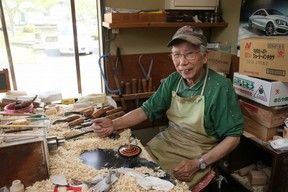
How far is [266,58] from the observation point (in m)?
1.63

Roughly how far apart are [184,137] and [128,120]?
37cm

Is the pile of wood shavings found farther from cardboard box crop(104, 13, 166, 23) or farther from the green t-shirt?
cardboard box crop(104, 13, 166, 23)

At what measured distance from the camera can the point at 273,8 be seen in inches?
77.0

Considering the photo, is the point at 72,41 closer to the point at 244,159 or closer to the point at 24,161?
the point at 24,161

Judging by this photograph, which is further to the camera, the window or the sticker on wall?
the window

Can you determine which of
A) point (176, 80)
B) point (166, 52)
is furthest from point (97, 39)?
point (176, 80)

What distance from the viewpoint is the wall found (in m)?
2.40

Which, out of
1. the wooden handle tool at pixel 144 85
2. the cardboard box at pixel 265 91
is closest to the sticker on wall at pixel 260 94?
the cardboard box at pixel 265 91

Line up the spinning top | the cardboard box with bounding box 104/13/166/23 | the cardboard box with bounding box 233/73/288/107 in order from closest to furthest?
the spinning top < the cardboard box with bounding box 233/73/288/107 < the cardboard box with bounding box 104/13/166/23

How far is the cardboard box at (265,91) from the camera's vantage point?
1.59m

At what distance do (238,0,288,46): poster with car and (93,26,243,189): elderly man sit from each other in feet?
3.04

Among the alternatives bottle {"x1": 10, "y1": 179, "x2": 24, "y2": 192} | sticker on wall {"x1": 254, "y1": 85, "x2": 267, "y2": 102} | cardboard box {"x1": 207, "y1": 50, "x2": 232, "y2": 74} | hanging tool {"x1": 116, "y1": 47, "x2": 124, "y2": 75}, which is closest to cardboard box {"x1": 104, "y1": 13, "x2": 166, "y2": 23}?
hanging tool {"x1": 116, "y1": 47, "x2": 124, "y2": 75}

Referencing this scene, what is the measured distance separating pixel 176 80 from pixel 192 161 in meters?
0.55

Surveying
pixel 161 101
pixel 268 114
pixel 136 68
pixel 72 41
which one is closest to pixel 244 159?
pixel 268 114
